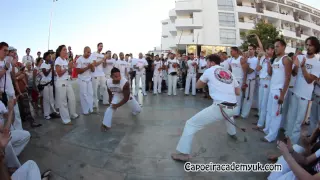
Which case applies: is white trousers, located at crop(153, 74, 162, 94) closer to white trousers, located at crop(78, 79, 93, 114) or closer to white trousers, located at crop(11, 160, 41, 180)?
white trousers, located at crop(78, 79, 93, 114)

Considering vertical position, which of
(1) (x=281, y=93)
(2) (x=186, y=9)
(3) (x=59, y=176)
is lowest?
(3) (x=59, y=176)

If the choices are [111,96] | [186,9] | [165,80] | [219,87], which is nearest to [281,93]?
[219,87]

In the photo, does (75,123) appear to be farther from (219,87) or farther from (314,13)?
(314,13)

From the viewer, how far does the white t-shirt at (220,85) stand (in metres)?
3.42

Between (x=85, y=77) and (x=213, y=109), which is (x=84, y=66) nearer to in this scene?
(x=85, y=77)

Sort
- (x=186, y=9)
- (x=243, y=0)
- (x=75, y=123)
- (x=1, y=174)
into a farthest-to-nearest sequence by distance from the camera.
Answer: (x=243, y=0) < (x=186, y=9) < (x=75, y=123) < (x=1, y=174)

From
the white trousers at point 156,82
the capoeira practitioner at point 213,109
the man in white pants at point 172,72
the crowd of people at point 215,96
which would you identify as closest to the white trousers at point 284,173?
the crowd of people at point 215,96

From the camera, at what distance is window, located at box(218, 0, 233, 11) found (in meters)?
34.2

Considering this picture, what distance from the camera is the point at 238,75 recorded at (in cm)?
602

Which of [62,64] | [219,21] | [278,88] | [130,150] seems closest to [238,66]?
[278,88]

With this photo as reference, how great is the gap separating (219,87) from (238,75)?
2908 mm

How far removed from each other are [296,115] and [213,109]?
1973 millimetres

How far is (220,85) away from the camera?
11.3ft

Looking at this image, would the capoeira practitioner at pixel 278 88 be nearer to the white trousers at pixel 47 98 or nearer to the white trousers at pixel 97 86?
the white trousers at pixel 97 86
